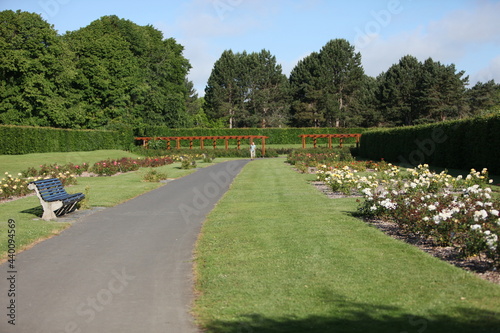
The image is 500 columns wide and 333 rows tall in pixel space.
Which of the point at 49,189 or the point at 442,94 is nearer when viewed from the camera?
the point at 49,189

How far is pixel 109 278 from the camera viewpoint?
6.29 m

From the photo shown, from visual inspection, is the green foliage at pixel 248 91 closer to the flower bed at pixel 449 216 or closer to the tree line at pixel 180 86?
the tree line at pixel 180 86

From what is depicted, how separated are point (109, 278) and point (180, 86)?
210 feet

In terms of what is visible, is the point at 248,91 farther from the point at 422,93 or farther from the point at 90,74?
the point at 90,74

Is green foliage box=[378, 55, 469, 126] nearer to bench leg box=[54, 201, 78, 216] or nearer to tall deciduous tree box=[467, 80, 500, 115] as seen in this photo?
tall deciduous tree box=[467, 80, 500, 115]

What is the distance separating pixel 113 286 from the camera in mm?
→ 5934

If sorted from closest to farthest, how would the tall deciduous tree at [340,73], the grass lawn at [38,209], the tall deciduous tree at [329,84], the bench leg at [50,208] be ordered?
the grass lawn at [38,209]
the bench leg at [50,208]
the tall deciduous tree at [329,84]
the tall deciduous tree at [340,73]

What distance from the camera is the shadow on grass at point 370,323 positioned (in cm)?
417

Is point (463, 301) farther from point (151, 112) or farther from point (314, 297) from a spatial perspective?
point (151, 112)

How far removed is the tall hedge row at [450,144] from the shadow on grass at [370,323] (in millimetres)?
16687

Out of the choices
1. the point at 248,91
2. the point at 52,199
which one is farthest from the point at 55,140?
the point at 248,91

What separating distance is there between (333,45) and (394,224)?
7212 centimetres

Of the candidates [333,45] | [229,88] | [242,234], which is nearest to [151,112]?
[229,88]

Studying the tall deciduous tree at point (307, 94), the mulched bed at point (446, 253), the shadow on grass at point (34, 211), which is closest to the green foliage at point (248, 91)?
the tall deciduous tree at point (307, 94)
